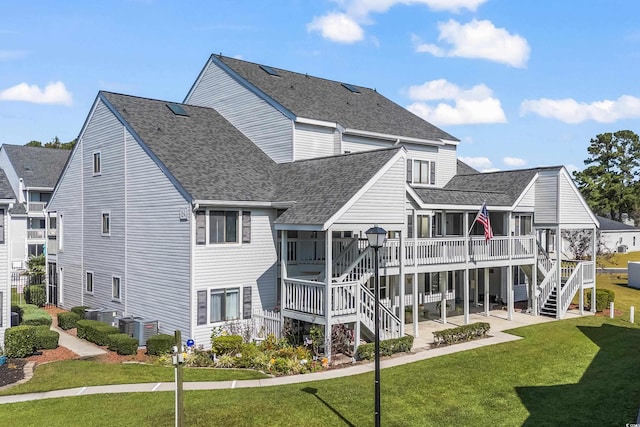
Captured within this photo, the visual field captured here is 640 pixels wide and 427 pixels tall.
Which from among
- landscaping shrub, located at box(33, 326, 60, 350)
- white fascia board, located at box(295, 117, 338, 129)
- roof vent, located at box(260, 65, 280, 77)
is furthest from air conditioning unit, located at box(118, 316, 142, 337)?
roof vent, located at box(260, 65, 280, 77)

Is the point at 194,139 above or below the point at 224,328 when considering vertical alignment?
above

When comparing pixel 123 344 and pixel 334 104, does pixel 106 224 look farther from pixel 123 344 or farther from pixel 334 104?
pixel 334 104

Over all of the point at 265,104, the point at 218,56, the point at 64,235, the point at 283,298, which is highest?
the point at 218,56

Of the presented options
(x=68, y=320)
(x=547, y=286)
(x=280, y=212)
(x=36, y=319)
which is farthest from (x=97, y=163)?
(x=547, y=286)

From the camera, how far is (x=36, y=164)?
2092 inches

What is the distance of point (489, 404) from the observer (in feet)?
49.6

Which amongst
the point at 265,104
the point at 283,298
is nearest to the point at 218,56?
the point at 265,104

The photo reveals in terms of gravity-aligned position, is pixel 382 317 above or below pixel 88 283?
below

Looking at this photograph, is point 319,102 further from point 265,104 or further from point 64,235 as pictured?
point 64,235

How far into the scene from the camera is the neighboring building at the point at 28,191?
160ft

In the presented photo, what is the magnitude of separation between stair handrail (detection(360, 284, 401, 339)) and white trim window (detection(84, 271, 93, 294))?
15265mm

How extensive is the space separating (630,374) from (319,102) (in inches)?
781

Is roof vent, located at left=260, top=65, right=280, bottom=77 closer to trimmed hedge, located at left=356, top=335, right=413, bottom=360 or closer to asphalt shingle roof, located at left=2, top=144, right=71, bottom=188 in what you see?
trimmed hedge, located at left=356, top=335, right=413, bottom=360

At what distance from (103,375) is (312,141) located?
1508cm
